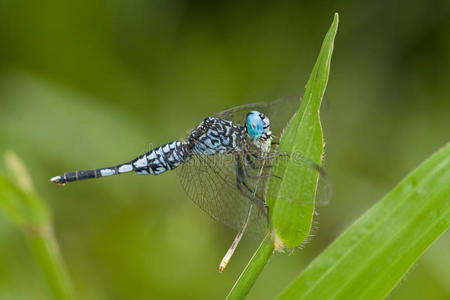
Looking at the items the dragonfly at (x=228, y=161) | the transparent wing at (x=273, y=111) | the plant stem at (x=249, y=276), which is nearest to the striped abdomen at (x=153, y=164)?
the dragonfly at (x=228, y=161)

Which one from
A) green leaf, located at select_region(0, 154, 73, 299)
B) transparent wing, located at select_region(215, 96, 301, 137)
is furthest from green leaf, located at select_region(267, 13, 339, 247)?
transparent wing, located at select_region(215, 96, 301, 137)

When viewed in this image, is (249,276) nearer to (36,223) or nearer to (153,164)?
(36,223)

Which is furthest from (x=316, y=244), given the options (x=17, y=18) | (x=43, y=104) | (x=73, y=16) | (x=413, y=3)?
(x=17, y=18)

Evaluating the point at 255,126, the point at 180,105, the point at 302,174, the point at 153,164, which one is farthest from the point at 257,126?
the point at 180,105

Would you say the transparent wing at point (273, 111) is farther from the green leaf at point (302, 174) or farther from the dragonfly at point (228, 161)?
the green leaf at point (302, 174)

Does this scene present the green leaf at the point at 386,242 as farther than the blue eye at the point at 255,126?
No

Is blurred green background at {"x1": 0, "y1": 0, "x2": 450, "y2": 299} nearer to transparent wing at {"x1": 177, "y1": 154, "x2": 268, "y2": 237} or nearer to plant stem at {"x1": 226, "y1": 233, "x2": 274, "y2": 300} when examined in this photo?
transparent wing at {"x1": 177, "y1": 154, "x2": 268, "y2": 237}

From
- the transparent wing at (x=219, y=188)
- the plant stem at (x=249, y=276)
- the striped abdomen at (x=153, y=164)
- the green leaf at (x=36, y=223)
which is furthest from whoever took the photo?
the striped abdomen at (x=153, y=164)
